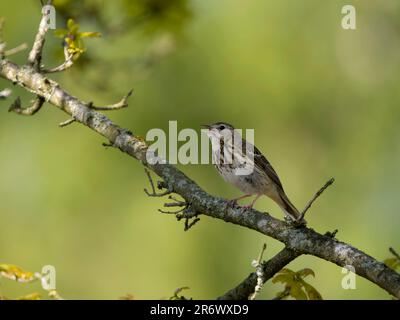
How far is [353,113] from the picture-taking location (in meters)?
14.8

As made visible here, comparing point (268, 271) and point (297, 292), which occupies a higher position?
point (268, 271)

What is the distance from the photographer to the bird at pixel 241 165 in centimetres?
749

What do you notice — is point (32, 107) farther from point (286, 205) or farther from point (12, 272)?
point (286, 205)

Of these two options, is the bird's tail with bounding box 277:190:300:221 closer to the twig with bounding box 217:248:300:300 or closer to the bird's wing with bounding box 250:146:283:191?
the bird's wing with bounding box 250:146:283:191

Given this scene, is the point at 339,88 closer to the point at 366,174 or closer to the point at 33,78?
the point at 366,174

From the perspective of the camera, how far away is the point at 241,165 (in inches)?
295

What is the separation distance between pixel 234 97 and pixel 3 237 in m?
4.69

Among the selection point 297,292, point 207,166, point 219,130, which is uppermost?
point 207,166

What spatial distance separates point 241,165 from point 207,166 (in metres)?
4.56

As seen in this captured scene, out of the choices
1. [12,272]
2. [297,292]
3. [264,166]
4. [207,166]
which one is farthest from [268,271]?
[207,166]

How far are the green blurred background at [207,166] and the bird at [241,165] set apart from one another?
9.64ft

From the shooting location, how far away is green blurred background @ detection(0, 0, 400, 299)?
11781mm

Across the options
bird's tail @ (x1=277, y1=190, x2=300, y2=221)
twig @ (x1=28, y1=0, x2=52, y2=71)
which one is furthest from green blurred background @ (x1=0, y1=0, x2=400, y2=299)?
twig @ (x1=28, y1=0, x2=52, y2=71)

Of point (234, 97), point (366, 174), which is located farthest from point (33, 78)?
point (366, 174)
